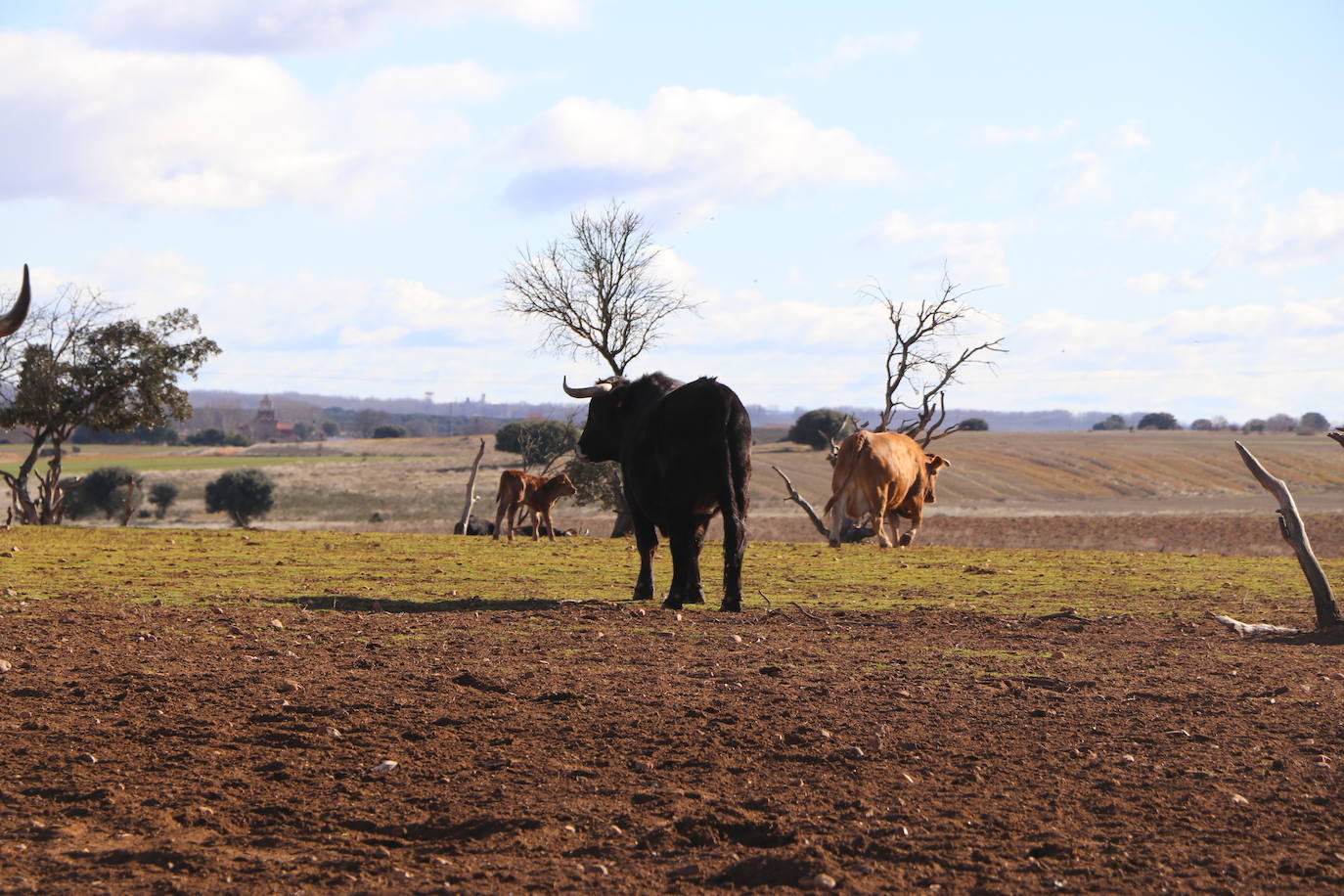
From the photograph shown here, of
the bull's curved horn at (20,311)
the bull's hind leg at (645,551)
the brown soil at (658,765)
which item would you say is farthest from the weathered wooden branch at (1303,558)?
the bull's curved horn at (20,311)

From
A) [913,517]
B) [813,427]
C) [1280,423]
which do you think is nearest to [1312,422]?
[1280,423]

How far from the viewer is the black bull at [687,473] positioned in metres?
13.5

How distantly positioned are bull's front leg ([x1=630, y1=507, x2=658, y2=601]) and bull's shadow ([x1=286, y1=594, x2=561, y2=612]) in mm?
1036

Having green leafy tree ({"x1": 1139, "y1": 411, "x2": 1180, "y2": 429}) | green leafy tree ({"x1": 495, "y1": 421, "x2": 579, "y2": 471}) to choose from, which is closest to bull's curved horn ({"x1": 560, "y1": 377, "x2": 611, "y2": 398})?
green leafy tree ({"x1": 495, "y1": 421, "x2": 579, "y2": 471})

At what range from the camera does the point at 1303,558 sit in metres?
12.7

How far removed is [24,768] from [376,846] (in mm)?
2318

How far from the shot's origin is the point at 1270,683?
954 centimetres

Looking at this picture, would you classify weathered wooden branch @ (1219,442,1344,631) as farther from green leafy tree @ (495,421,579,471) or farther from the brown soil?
green leafy tree @ (495,421,579,471)

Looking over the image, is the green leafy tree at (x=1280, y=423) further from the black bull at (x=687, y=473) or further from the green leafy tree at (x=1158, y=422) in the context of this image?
the black bull at (x=687, y=473)

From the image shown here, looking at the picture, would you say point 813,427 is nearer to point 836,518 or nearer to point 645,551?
point 836,518

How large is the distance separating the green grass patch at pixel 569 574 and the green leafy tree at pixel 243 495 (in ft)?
136

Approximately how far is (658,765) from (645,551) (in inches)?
298

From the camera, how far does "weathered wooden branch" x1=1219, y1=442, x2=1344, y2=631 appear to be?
12445 mm

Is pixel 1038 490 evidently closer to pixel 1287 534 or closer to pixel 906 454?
pixel 906 454
